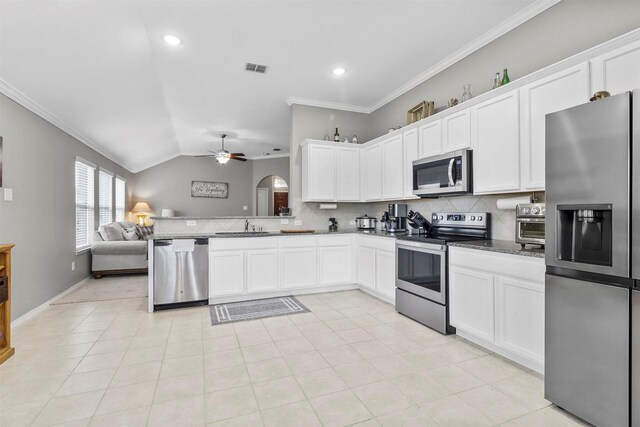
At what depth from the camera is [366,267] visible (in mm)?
4223

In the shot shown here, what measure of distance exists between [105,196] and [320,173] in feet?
16.5

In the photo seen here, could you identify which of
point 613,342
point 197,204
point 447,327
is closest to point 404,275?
point 447,327

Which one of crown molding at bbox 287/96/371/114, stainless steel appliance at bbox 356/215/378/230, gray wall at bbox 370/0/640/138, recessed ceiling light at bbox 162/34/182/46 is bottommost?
stainless steel appliance at bbox 356/215/378/230

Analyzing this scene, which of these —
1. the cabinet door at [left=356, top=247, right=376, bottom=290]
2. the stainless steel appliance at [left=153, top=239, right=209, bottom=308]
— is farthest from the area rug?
the cabinet door at [left=356, top=247, right=376, bottom=290]

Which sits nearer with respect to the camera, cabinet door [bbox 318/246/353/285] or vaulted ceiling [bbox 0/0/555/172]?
vaulted ceiling [bbox 0/0/555/172]

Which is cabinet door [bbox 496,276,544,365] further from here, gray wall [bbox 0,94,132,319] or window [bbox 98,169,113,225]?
window [bbox 98,169,113,225]

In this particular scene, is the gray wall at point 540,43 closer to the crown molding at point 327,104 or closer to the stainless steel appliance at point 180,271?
the crown molding at point 327,104

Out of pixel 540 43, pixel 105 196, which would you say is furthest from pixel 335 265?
pixel 105 196

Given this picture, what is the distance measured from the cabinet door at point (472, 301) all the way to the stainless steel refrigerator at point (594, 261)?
0.61 meters

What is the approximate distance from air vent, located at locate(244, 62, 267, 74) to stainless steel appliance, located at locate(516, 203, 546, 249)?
3169mm

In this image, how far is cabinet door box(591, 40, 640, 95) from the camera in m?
1.87

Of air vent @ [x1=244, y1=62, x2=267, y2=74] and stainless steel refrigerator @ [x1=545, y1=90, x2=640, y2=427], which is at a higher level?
air vent @ [x1=244, y1=62, x2=267, y2=74]

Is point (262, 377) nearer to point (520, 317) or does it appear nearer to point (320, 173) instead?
point (520, 317)

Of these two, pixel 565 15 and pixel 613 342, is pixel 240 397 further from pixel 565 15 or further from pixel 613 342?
pixel 565 15
